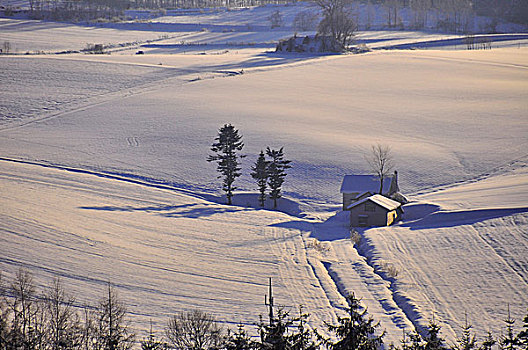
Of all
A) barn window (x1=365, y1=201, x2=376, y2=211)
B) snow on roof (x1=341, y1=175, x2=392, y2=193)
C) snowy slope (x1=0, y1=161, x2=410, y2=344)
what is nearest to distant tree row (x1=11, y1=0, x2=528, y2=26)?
snow on roof (x1=341, y1=175, x2=392, y2=193)

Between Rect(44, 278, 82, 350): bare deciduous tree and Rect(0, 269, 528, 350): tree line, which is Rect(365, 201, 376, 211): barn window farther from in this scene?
Rect(44, 278, 82, 350): bare deciduous tree

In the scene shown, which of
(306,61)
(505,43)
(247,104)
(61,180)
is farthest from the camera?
(505,43)

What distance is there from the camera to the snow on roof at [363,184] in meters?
31.5

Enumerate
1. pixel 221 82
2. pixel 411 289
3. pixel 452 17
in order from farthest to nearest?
pixel 452 17
pixel 221 82
pixel 411 289

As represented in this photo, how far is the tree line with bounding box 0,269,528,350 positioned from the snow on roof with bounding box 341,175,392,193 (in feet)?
45.9

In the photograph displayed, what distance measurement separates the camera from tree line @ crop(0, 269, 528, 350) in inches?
480

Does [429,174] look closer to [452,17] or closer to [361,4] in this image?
[452,17]

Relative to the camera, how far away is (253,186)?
35031mm

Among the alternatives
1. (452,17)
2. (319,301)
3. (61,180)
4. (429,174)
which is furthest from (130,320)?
(452,17)

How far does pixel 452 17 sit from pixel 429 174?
8993 cm

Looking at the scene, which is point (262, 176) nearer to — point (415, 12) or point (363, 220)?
point (363, 220)

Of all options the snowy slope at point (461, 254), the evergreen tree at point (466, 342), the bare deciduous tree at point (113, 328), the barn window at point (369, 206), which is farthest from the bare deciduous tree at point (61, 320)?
the barn window at point (369, 206)

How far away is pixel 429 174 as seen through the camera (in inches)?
1395

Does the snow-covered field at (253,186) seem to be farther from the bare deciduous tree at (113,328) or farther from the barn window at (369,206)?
the barn window at (369,206)
